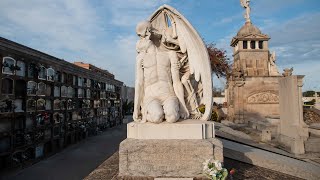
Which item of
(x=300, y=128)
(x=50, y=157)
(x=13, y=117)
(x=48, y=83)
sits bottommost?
(x=50, y=157)

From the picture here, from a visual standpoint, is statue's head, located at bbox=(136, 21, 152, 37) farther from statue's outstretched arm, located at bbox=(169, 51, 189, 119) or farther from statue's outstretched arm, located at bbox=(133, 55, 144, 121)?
statue's outstretched arm, located at bbox=(169, 51, 189, 119)

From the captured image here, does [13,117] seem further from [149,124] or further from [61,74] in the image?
[149,124]

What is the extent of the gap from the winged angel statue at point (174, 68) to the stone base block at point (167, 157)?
0.52m

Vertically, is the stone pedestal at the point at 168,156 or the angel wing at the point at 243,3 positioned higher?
the angel wing at the point at 243,3

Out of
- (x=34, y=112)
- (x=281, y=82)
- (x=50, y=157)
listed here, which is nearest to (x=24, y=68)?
(x=34, y=112)

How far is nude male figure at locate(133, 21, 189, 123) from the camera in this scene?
3.56 m

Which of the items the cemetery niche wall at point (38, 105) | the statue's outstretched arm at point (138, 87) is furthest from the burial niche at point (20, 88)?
the statue's outstretched arm at point (138, 87)

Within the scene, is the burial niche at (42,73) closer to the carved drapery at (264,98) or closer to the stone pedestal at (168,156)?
the stone pedestal at (168,156)

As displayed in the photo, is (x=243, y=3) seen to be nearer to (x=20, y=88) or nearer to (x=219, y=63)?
(x=219, y=63)

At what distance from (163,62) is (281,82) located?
5667 millimetres

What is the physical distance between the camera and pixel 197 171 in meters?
3.01

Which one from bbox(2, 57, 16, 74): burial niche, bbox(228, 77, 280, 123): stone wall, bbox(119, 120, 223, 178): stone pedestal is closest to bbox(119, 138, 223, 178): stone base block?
bbox(119, 120, 223, 178): stone pedestal

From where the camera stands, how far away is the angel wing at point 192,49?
3.59 meters

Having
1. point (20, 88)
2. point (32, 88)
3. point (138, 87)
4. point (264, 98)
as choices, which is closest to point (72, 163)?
point (32, 88)
